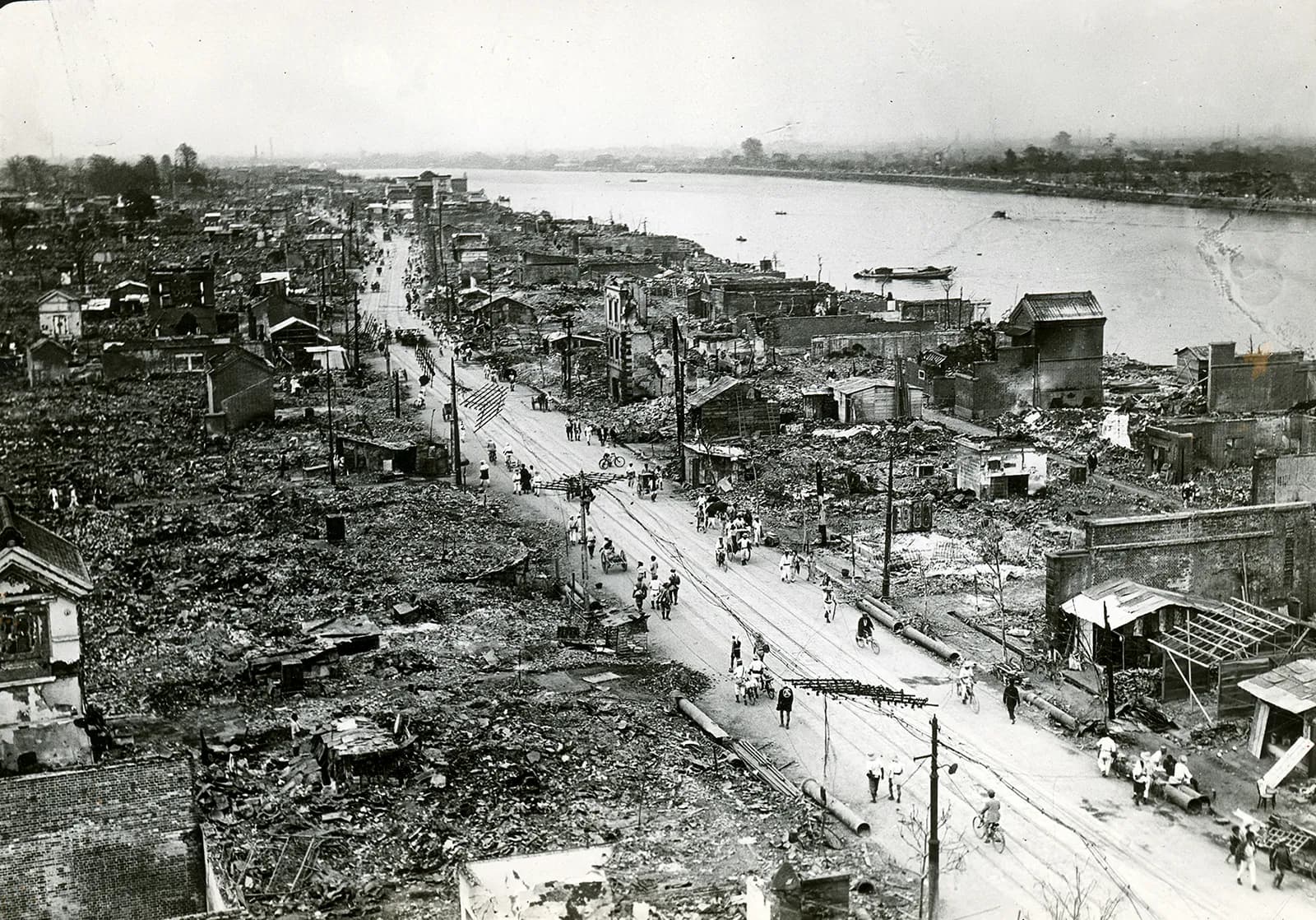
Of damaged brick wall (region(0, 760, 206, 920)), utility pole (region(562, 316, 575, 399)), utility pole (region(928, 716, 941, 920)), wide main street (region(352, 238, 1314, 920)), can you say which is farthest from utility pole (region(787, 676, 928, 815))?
utility pole (region(562, 316, 575, 399))

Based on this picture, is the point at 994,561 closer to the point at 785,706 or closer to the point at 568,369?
the point at 785,706

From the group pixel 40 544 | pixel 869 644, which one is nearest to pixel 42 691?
pixel 40 544

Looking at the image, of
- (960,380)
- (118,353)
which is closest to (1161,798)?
(960,380)

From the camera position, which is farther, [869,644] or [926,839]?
[869,644]

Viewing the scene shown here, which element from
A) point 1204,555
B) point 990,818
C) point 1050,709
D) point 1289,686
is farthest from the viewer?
point 1204,555

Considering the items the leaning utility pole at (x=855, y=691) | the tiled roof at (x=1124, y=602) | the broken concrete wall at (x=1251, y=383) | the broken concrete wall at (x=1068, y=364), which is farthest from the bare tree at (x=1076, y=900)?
the broken concrete wall at (x=1068, y=364)

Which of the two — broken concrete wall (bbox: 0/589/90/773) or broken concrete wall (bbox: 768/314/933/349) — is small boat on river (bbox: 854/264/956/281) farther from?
broken concrete wall (bbox: 0/589/90/773)

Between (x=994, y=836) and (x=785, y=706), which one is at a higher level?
(x=785, y=706)
